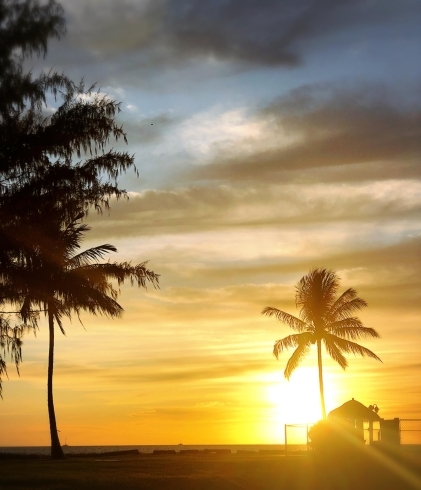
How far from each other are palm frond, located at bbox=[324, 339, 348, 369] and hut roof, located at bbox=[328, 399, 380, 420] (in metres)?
9.06

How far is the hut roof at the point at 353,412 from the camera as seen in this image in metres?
41.7

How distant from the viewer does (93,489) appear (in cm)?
2112

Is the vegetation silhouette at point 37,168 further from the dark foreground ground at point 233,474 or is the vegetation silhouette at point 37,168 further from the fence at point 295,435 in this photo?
the fence at point 295,435

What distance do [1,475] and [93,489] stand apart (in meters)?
3.62

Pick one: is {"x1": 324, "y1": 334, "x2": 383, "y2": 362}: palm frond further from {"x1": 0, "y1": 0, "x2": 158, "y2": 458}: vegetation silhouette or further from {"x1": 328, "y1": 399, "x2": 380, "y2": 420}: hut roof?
{"x1": 0, "y1": 0, "x2": 158, "y2": 458}: vegetation silhouette

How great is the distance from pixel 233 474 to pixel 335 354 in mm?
26862

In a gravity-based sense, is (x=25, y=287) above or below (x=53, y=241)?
below

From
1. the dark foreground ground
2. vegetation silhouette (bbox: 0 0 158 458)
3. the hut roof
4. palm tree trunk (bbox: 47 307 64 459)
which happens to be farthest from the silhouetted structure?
vegetation silhouette (bbox: 0 0 158 458)

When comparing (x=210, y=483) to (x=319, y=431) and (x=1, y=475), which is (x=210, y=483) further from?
(x=319, y=431)

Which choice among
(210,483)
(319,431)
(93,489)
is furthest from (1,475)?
(319,431)

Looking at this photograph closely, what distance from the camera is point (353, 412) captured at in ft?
139

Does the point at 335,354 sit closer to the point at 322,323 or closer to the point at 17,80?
the point at 322,323

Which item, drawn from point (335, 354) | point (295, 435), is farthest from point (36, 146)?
point (335, 354)

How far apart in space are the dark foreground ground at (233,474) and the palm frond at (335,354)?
18758mm
